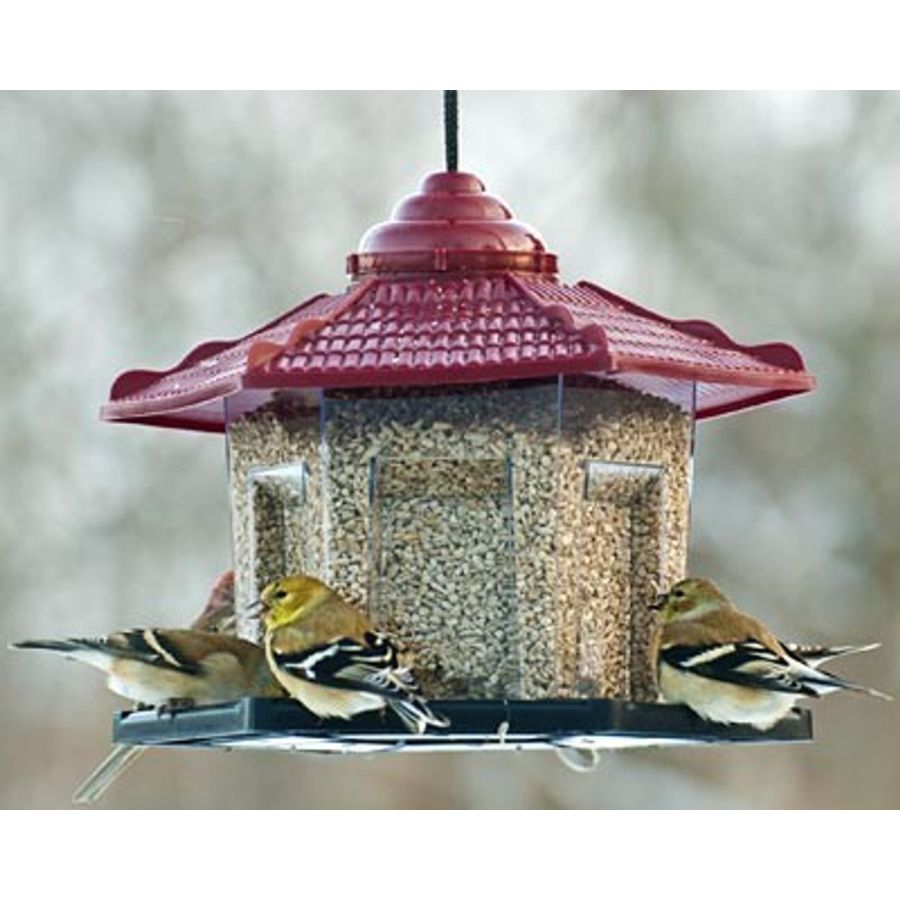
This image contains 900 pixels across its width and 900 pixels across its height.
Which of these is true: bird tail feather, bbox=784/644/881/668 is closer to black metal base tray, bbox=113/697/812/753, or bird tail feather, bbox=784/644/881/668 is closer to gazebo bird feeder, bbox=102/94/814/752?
gazebo bird feeder, bbox=102/94/814/752

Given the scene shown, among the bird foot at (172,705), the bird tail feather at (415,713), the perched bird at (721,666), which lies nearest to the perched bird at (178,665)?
the bird foot at (172,705)

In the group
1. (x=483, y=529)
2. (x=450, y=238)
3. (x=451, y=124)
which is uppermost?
(x=451, y=124)

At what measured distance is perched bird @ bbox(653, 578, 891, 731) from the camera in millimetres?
6723

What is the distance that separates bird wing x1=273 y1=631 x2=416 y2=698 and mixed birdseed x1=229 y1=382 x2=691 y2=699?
0.26 metres

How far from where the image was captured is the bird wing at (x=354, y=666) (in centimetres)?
644

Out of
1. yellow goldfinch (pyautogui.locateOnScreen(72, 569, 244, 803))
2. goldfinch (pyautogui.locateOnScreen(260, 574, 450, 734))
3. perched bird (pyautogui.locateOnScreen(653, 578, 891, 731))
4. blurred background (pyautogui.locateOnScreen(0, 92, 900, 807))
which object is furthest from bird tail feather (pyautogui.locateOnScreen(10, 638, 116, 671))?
blurred background (pyautogui.locateOnScreen(0, 92, 900, 807))

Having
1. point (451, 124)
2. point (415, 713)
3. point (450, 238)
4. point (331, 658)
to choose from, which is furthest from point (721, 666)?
point (451, 124)

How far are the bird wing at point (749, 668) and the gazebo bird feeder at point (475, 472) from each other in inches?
3.8

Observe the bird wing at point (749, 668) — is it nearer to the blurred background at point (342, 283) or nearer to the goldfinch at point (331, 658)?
the goldfinch at point (331, 658)

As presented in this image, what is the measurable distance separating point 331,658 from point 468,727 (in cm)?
28

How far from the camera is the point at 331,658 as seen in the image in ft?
21.3

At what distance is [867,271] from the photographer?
49.3 ft

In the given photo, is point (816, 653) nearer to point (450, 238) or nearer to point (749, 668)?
point (749, 668)
